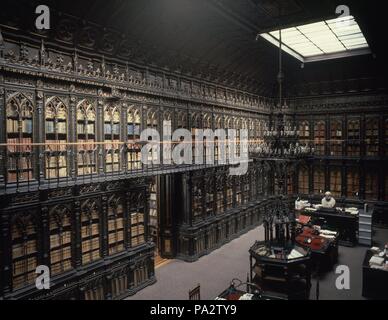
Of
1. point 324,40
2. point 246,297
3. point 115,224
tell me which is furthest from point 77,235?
point 324,40

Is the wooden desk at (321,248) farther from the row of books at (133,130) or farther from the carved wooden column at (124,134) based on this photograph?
the row of books at (133,130)

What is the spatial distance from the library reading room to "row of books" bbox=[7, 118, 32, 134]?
0.03 metres

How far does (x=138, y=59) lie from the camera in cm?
793

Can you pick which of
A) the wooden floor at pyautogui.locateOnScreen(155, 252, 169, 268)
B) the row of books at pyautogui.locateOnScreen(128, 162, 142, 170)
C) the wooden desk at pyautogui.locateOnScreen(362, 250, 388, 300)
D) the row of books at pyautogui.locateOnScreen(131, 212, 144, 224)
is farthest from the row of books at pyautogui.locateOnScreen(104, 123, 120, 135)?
the wooden desk at pyautogui.locateOnScreen(362, 250, 388, 300)

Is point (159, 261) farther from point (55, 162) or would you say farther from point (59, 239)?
point (55, 162)

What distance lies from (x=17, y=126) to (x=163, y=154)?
3842mm

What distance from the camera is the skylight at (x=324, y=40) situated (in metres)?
9.36

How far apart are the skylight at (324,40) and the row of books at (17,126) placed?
7.28 m

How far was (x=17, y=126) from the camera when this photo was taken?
5.70 m

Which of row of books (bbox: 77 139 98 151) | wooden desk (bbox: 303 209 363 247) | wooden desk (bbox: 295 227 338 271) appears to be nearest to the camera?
row of books (bbox: 77 139 98 151)

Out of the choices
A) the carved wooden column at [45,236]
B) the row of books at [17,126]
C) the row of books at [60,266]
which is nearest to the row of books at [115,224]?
the row of books at [60,266]

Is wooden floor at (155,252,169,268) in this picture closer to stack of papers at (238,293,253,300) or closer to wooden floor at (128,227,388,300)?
wooden floor at (128,227,388,300)

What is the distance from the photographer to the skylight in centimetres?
936

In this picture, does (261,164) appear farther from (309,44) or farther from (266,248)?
(266,248)
